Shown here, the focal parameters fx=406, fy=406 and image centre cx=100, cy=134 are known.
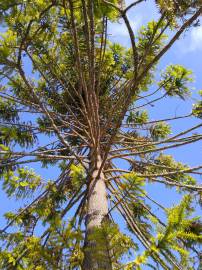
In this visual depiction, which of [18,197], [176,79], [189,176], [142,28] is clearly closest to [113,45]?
[142,28]

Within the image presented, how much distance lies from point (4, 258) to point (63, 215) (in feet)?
4.63

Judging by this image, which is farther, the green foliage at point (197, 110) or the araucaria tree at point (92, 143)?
Answer: the green foliage at point (197, 110)

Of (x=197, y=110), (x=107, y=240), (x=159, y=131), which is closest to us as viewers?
(x=107, y=240)

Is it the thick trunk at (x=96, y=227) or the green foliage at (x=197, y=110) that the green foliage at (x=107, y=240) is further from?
the green foliage at (x=197, y=110)

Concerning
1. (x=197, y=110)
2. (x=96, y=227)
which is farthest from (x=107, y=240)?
(x=197, y=110)

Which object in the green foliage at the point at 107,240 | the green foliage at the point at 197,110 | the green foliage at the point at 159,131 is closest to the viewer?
the green foliage at the point at 107,240

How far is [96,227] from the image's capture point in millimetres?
4109

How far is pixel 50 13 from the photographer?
7.82 m

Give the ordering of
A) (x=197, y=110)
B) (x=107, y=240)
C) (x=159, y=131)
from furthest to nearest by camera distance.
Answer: (x=159, y=131), (x=197, y=110), (x=107, y=240)

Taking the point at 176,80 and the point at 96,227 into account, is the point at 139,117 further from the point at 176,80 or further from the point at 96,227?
the point at 96,227

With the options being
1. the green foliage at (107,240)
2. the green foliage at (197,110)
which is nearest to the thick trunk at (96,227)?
the green foliage at (107,240)

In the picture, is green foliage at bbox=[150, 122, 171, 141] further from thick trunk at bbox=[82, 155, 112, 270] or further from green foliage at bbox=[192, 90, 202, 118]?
thick trunk at bbox=[82, 155, 112, 270]

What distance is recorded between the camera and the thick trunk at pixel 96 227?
4.10 m

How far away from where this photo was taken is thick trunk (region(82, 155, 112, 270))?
13.4 feet
